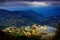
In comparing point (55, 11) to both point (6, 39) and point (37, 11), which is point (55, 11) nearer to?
point (37, 11)

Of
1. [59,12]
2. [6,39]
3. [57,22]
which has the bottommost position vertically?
[6,39]

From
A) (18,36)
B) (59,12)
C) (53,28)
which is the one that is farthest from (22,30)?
(59,12)

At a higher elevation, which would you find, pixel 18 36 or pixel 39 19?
pixel 39 19

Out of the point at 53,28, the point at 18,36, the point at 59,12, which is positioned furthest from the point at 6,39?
the point at 59,12

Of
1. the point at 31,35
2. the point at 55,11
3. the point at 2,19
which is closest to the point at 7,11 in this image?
the point at 2,19

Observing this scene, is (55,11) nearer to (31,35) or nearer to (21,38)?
(31,35)

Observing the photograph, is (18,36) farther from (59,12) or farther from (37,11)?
(59,12)

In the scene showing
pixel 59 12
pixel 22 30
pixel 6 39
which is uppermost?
pixel 59 12

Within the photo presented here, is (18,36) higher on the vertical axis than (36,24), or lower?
lower
